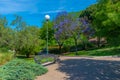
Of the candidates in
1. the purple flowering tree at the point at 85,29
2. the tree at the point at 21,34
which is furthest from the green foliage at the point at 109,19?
the purple flowering tree at the point at 85,29

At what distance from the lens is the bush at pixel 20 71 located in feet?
30.1

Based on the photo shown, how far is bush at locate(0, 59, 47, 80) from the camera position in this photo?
917 centimetres

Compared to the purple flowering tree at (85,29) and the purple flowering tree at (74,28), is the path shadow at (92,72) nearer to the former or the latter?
the purple flowering tree at (85,29)

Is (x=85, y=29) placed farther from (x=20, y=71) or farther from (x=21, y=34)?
(x=20, y=71)

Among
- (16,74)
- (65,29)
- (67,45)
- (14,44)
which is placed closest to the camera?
(16,74)

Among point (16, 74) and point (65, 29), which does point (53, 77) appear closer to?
point (16, 74)

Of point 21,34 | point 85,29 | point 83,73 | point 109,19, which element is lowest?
point 83,73

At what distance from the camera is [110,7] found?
11008 mm

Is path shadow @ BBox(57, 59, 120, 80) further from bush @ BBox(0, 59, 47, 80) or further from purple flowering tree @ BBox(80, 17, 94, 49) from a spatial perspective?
purple flowering tree @ BBox(80, 17, 94, 49)

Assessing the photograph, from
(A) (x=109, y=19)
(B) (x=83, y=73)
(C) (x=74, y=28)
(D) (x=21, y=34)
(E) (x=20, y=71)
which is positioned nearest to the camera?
(E) (x=20, y=71)

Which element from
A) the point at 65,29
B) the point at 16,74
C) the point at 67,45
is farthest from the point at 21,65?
the point at 67,45

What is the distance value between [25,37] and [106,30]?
1609 centimetres

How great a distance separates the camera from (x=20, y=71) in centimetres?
987

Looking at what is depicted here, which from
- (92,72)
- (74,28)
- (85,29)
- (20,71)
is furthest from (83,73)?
(85,29)
